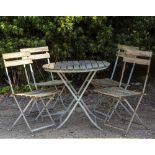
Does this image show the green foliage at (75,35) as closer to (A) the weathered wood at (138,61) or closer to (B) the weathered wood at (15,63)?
(B) the weathered wood at (15,63)

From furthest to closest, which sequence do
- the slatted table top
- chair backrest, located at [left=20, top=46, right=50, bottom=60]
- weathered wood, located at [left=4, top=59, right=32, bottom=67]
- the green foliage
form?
the green foliage, chair backrest, located at [left=20, top=46, right=50, bottom=60], weathered wood, located at [left=4, top=59, right=32, bottom=67], the slatted table top

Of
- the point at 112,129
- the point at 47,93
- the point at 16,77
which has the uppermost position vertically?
the point at 47,93

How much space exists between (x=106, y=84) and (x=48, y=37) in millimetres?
2345

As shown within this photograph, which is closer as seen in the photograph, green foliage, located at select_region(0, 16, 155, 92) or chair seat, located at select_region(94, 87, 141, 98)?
chair seat, located at select_region(94, 87, 141, 98)

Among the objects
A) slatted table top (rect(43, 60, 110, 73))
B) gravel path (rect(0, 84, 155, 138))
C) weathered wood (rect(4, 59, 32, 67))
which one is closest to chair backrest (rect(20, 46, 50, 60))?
weathered wood (rect(4, 59, 32, 67))

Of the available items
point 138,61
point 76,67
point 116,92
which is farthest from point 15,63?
point 138,61

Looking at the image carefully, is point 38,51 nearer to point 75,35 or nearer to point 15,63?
point 15,63

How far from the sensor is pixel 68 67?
6.62 meters

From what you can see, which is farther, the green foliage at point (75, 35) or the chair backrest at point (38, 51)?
the green foliage at point (75, 35)

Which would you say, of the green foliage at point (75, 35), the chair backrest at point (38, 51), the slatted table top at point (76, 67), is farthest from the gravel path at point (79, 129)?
the green foliage at point (75, 35)

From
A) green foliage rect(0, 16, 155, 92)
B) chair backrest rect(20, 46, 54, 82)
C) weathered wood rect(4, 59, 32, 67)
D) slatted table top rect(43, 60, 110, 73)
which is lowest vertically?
green foliage rect(0, 16, 155, 92)

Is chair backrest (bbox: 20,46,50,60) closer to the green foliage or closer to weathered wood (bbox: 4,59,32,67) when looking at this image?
weathered wood (bbox: 4,59,32,67)
